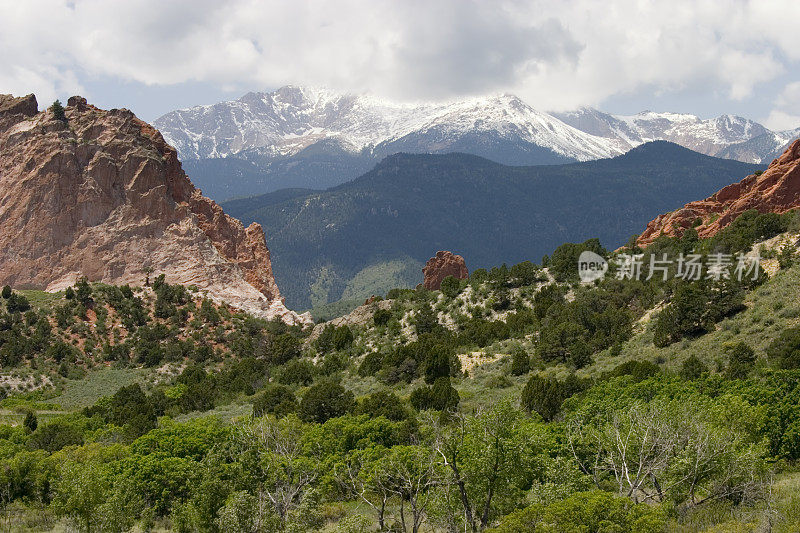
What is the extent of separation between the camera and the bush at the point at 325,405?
149ft

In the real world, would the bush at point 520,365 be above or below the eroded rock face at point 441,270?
below

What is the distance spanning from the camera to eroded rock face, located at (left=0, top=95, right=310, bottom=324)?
89.8 m

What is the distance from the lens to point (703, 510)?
22.9 m

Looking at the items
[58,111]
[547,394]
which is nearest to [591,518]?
[547,394]

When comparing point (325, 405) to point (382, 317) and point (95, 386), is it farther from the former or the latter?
point (95, 386)

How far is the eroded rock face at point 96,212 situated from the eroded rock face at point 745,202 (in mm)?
50438

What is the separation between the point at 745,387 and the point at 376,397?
21265mm

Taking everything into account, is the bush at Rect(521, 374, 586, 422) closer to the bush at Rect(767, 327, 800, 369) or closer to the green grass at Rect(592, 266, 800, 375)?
the green grass at Rect(592, 266, 800, 375)

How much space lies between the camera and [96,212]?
92000mm

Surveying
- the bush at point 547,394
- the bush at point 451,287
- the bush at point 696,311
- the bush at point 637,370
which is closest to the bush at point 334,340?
the bush at point 451,287

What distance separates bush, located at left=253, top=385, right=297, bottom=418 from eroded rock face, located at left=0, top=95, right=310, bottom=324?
141 ft

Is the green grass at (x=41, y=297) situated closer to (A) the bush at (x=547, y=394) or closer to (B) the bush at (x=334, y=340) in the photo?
(B) the bush at (x=334, y=340)

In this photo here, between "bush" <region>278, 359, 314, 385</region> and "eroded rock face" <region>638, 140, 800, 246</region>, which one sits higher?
"eroded rock face" <region>638, 140, 800, 246</region>

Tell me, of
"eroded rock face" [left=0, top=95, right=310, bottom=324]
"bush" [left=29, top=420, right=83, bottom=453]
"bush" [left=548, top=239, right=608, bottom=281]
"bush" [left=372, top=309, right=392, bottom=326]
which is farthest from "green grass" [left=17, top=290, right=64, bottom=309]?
"bush" [left=548, top=239, right=608, bottom=281]
